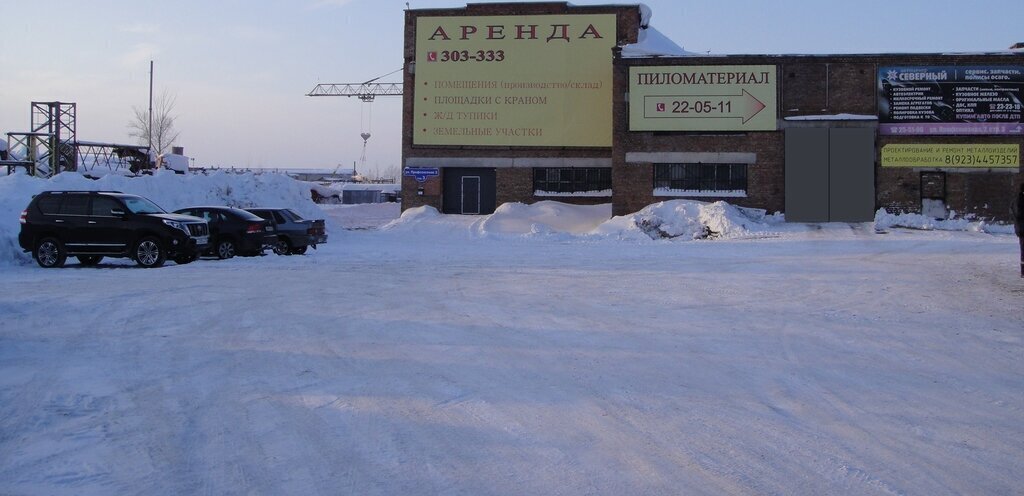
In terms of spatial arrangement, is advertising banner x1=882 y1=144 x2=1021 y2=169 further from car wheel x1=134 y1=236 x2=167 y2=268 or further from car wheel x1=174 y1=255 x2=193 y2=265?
car wheel x1=134 y1=236 x2=167 y2=268

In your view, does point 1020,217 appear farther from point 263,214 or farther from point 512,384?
point 263,214

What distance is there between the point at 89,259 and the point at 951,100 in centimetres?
3216

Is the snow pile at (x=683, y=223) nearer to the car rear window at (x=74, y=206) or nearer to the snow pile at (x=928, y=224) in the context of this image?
the snow pile at (x=928, y=224)

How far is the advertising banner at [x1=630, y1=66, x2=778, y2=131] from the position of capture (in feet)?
122

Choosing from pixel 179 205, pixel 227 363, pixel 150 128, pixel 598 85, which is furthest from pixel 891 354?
pixel 150 128

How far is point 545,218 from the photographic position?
38.2 metres

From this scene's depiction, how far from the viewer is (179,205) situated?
29.9m

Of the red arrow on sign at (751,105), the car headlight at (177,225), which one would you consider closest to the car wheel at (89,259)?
the car headlight at (177,225)

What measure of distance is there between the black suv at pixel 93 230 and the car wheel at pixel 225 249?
268 cm

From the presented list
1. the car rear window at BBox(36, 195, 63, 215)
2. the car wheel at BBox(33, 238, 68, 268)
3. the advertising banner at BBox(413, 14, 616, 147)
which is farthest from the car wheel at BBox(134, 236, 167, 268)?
the advertising banner at BBox(413, 14, 616, 147)

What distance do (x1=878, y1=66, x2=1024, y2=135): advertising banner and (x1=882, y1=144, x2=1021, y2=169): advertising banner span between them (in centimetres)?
60

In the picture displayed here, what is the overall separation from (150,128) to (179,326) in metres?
64.6

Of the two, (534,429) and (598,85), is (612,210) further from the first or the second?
(534,429)

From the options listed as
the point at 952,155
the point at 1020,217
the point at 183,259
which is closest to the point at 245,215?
the point at 183,259
